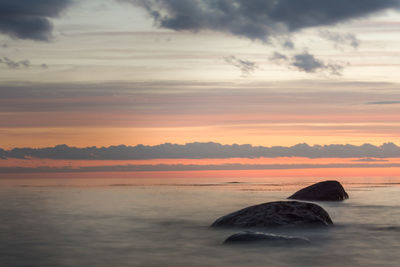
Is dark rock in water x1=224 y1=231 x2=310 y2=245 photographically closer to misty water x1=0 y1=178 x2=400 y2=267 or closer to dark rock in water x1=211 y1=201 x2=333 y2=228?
misty water x1=0 y1=178 x2=400 y2=267

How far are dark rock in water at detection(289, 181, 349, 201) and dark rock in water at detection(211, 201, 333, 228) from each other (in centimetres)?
1473

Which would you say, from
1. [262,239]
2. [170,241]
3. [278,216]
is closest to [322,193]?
[278,216]

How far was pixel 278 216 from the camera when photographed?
19.5 metres

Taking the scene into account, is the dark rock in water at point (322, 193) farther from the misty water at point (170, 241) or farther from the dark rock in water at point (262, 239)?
the dark rock in water at point (262, 239)

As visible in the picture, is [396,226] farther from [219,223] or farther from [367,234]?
[219,223]

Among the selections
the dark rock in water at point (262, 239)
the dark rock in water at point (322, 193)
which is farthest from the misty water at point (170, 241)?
the dark rock in water at point (322, 193)

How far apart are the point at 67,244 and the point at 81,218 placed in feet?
25.2

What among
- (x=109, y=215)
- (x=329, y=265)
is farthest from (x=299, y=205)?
(x=109, y=215)

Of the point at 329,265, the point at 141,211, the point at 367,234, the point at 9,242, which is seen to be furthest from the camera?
the point at 141,211

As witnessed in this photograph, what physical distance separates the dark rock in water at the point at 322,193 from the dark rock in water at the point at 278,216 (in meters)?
A: 14.7

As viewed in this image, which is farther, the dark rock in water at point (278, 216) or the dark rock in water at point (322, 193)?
the dark rock in water at point (322, 193)

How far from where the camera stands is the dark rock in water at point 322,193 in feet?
116

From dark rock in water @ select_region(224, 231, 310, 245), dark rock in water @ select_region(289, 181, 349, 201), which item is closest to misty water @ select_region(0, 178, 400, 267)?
dark rock in water @ select_region(224, 231, 310, 245)

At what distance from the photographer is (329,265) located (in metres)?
13.4
